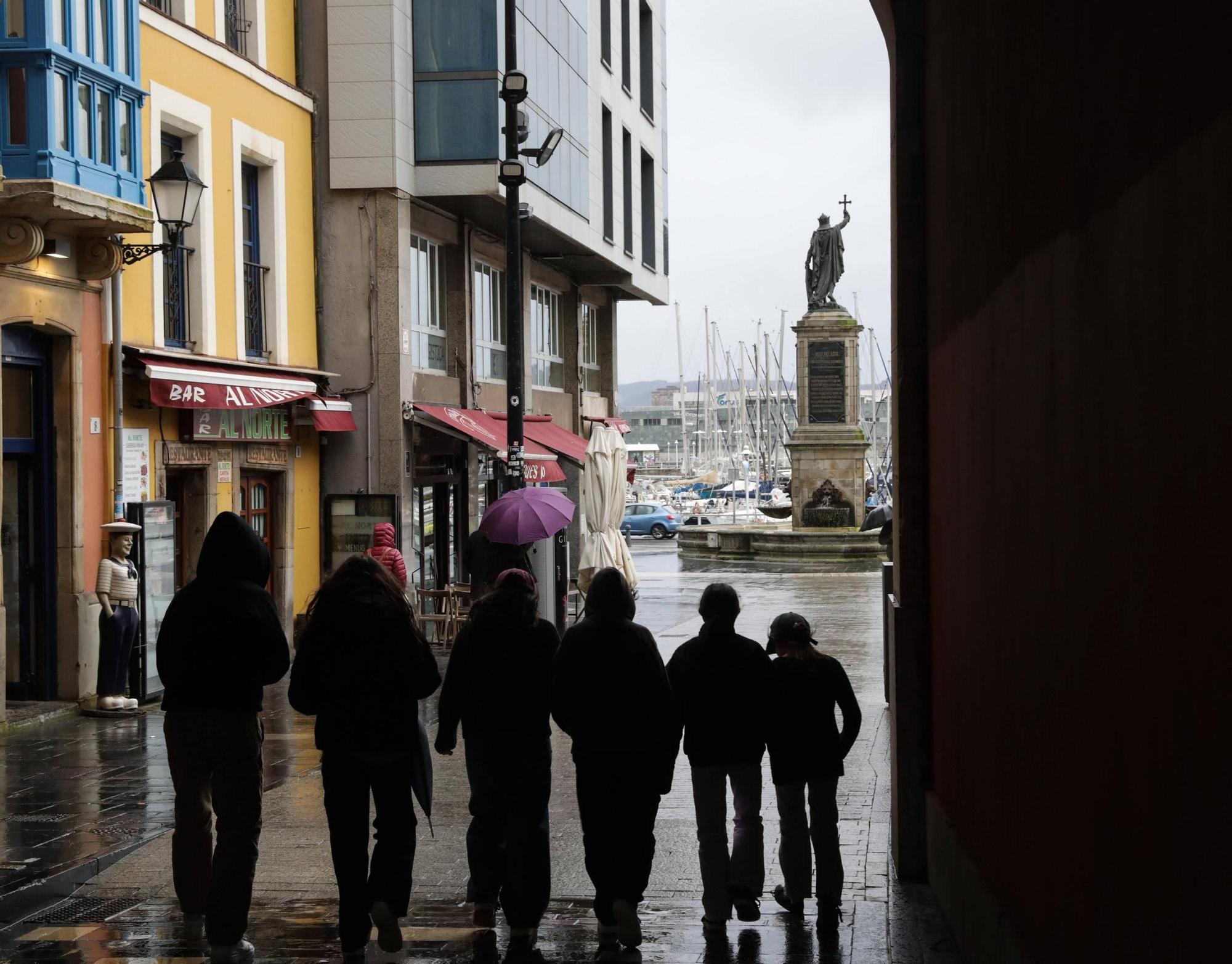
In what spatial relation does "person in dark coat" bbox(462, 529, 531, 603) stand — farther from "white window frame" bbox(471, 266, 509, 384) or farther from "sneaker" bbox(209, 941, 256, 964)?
"white window frame" bbox(471, 266, 509, 384)

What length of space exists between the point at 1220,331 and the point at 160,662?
16.5 feet

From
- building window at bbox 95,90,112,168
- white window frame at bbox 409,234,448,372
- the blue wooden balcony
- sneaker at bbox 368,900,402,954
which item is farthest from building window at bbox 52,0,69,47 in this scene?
sneaker at bbox 368,900,402,954

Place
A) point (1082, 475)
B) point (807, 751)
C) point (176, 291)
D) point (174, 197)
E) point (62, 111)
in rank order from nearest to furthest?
point (1082, 475) → point (807, 751) → point (62, 111) → point (174, 197) → point (176, 291)

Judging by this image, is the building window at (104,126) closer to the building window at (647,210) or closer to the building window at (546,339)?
the building window at (546,339)

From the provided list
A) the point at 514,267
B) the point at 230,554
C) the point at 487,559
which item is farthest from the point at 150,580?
the point at 230,554

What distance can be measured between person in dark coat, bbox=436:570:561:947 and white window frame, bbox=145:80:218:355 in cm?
1164

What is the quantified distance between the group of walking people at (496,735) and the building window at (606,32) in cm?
2476

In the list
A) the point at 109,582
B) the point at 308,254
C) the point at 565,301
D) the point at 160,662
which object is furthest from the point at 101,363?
the point at 565,301

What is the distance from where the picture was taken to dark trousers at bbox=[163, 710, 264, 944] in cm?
650

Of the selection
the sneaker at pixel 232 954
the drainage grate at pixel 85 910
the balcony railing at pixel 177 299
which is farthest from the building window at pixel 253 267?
the sneaker at pixel 232 954

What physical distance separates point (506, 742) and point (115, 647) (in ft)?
27.5

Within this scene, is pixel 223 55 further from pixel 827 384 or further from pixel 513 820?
pixel 827 384

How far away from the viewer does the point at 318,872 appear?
8344 mm

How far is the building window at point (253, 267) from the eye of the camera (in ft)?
63.6
